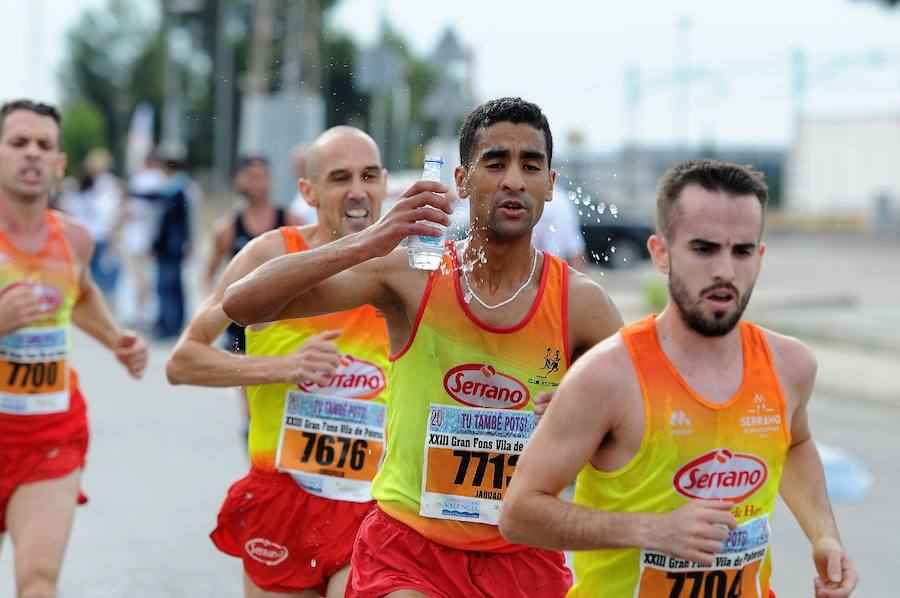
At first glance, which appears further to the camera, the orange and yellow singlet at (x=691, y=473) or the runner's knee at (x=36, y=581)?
the runner's knee at (x=36, y=581)

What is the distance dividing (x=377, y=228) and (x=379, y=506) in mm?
919

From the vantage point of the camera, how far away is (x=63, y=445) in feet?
19.2

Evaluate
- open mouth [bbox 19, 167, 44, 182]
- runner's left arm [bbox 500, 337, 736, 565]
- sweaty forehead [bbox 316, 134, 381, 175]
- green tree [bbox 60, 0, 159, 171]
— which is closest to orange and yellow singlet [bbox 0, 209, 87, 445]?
open mouth [bbox 19, 167, 44, 182]

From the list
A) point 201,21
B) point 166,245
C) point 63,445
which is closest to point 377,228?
point 63,445

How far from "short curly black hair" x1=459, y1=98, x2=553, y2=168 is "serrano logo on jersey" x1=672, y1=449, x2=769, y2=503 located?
1056mm

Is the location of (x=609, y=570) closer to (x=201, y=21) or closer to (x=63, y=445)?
(x=63, y=445)

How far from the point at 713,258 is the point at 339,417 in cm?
214

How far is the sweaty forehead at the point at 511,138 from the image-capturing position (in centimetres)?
397

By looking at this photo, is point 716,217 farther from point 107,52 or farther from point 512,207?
point 107,52

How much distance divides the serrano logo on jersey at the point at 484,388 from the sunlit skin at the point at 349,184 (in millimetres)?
1149

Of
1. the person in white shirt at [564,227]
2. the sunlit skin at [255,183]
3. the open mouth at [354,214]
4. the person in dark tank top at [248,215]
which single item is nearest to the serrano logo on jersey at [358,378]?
the open mouth at [354,214]

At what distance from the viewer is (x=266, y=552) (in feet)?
16.9

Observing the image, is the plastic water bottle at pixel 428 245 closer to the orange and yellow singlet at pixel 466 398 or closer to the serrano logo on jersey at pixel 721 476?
the orange and yellow singlet at pixel 466 398

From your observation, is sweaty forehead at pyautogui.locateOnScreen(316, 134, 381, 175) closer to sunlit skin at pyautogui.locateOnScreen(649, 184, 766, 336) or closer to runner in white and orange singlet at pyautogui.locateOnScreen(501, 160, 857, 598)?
runner in white and orange singlet at pyautogui.locateOnScreen(501, 160, 857, 598)
